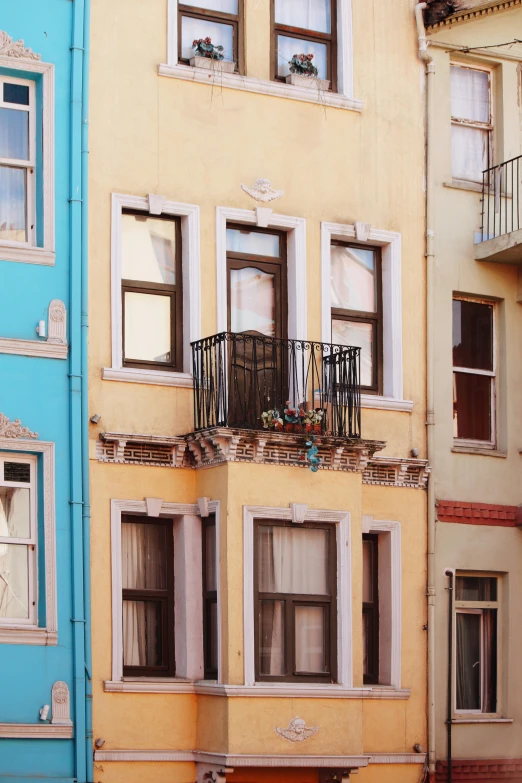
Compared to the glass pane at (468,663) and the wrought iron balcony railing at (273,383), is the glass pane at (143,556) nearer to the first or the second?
the wrought iron balcony railing at (273,383)

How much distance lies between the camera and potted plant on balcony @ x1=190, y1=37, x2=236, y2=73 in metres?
22.7

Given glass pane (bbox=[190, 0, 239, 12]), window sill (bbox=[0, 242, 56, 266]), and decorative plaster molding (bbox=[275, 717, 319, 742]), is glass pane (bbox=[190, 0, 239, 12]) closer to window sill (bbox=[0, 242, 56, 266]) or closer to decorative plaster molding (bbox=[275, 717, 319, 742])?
window sill (bbox=[0, 242, 56, 266])

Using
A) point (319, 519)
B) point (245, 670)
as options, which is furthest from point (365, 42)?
point (245, 670)

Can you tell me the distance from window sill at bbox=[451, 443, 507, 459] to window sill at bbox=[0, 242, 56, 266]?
233 inches

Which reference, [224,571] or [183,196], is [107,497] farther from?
[183,196]

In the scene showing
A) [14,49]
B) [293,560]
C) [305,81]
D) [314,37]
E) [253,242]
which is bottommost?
[293,560]

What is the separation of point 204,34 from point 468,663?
8.53 metres

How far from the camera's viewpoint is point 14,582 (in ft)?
68.0

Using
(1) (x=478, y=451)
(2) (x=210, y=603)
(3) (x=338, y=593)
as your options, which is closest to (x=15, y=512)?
(2) (x=210, y=603)

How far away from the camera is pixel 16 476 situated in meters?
20.9

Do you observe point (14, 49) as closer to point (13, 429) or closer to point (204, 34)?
point (204, 34)

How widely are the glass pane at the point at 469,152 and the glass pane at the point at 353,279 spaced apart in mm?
1861

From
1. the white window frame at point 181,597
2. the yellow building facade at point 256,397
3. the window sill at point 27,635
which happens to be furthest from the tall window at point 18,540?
the white window frame at point 181,597

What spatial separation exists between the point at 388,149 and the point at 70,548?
22.5 feet
